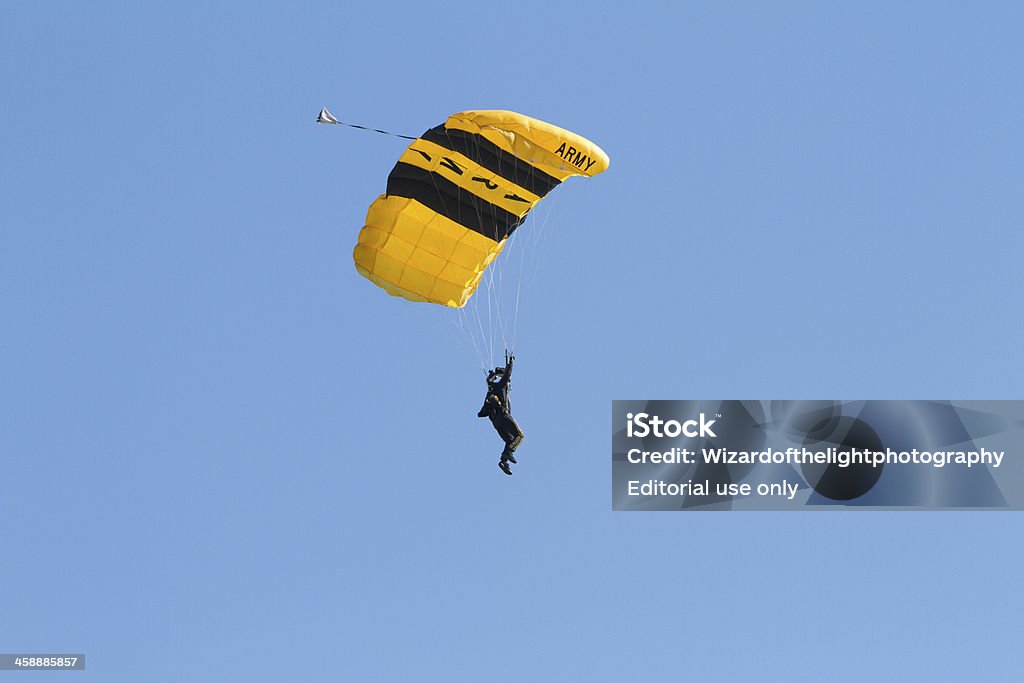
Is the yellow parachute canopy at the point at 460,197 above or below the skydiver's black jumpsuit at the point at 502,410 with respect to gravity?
above

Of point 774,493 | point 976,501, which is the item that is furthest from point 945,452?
point 774,493

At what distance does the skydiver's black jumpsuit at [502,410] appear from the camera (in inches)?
969

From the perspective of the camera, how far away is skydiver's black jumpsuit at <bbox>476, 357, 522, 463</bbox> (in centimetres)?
2461

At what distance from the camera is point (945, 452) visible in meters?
28.5

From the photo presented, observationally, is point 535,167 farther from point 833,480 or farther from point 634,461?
point 833,480

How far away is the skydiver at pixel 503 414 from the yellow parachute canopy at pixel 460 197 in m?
1.81

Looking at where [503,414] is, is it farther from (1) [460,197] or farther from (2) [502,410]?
(1) [460,197]

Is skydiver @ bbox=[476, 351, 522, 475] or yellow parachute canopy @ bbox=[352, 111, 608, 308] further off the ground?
yellow parachute canopy @ bbox=[352, 111, 608, 308]

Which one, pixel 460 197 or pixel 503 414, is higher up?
pixel 460 197

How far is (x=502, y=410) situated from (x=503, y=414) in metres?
0.06

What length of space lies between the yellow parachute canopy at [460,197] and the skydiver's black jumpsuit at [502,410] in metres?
1.73

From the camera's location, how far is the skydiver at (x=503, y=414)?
2461 cm

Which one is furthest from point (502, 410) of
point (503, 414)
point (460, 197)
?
point (460, 197)

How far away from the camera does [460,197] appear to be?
986 inches
